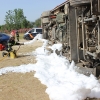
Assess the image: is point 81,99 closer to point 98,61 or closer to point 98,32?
point 98,32

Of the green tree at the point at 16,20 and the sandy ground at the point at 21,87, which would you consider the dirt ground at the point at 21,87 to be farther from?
the green tree at the point at 16,20

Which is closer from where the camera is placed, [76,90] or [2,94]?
[76,90]

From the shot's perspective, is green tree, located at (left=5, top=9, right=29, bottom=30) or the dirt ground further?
green tree, located at (left=5, top=9, right=29, bottom=30)

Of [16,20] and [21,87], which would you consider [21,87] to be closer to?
[21,87]

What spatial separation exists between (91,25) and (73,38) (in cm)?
185

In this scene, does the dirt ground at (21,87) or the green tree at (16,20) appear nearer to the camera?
the dirt ground at (21,87)

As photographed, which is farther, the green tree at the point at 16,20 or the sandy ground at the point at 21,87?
the green tree at the point at 16,20

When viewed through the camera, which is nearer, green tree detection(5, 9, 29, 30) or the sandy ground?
the sandy ground

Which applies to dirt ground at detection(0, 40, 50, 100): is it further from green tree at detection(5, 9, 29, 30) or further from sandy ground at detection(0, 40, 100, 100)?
green tree at detection(5, 9, 29, 30)

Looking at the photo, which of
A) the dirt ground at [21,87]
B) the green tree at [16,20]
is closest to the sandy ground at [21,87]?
the dirt ground at [21,87]

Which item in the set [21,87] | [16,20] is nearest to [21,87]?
[21,87]

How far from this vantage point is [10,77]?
757 centimetres

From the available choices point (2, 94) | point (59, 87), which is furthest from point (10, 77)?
point (59, 87)

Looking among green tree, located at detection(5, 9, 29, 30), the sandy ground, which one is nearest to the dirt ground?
the sandy ground
